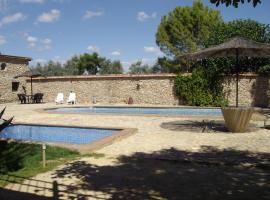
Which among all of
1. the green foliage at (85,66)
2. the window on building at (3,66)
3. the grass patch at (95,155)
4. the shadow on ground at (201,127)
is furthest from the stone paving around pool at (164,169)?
the green foliage at (85,66)

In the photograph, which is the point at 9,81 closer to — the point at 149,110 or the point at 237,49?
the point at 149,110

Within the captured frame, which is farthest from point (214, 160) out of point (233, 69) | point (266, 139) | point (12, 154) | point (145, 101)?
point (145, 101)

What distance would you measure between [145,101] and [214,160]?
60.4ft

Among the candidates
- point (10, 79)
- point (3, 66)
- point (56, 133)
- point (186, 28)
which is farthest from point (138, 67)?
point (56, 133)

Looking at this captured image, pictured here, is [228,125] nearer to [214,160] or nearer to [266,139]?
[266,139]

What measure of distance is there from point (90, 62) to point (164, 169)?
5055cm

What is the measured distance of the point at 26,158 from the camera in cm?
797

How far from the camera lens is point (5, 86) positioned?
100 feet

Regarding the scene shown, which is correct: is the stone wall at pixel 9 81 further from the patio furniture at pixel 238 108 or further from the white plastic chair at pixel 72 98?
the patio furniture at pixel 238 108

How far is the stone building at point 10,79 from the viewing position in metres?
30.3

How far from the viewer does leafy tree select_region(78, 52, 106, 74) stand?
5569 centimetres

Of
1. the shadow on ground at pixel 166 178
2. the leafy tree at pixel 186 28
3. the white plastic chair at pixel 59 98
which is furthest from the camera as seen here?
the leafy tree at pixel 186 28

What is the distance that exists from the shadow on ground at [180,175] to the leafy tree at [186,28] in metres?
32.5

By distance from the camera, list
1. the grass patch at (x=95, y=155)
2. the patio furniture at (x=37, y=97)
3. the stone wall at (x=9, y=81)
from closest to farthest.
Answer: the grass patch at (x=95, y=155) → the patio furniture at (x=37, y=97) → the stone wall at (x=9, y=81)
